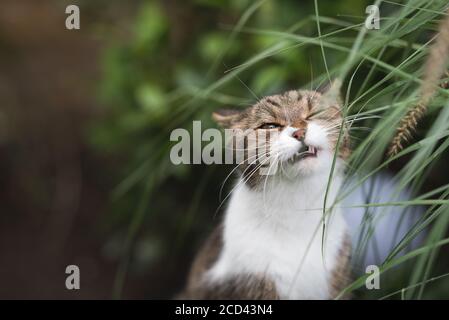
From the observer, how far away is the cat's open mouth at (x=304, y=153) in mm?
1485

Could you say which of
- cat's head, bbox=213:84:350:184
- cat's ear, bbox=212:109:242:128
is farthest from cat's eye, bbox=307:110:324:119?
cat's ear, bbox=212:109:242:128

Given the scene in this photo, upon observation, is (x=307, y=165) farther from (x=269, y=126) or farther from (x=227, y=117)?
(x=227, y=117)

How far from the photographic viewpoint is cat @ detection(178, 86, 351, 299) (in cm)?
150

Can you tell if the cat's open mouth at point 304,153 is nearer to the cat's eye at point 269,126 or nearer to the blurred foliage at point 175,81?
the cat's eye at point 269,126

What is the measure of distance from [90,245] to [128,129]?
2.87 feet

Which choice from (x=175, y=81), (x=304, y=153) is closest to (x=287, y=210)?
(x=304, y=153)

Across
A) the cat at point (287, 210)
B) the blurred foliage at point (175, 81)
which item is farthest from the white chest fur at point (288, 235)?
the blurred foliage at point (175, 81)

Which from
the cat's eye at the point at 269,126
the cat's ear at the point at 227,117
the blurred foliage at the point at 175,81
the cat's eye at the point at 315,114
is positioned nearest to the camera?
the cat's eye at the point at 315,114

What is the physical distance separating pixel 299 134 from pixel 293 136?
0.6 inches

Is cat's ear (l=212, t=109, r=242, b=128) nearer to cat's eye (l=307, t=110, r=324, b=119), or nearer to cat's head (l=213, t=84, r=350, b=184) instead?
cat's head (l=213, t=84, r=350, b=184)

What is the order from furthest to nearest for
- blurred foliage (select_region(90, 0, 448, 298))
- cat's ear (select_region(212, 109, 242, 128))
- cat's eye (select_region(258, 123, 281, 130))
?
blurred foliage (select_region(90, 0, 448, 298)), cat's ear (select_region(212, 109, 242, 128)), cat's eye (select_region(258, 123, 281, 130))

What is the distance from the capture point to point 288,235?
164cm

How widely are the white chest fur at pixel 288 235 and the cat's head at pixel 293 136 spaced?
0.16 ft

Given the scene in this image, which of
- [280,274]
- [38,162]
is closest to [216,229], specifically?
[280,274]
